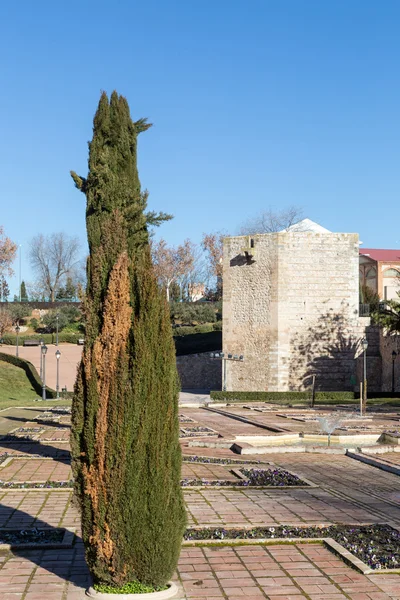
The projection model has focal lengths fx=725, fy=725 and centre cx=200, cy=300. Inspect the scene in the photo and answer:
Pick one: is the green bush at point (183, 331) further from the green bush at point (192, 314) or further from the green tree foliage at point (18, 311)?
the green tree foliage at point (18, 311)

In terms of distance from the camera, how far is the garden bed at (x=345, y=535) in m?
6.31

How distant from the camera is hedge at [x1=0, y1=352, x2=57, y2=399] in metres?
31.7

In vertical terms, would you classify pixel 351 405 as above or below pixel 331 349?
below

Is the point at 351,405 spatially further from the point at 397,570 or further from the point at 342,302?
→ the point at 397,570

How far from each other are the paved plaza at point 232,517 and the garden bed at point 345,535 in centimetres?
17

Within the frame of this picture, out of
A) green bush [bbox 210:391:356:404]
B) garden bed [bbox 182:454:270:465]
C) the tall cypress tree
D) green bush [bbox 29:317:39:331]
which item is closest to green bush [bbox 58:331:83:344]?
green bush [bbox 29:317:39:331]

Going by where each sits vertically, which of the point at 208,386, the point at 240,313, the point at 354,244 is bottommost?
the point at 208,386

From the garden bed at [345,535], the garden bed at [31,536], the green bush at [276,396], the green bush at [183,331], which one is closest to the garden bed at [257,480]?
the garden bed at [345,535]

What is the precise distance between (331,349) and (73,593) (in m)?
28.8

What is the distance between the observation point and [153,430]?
506cm

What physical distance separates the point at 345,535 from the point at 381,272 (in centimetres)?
5237

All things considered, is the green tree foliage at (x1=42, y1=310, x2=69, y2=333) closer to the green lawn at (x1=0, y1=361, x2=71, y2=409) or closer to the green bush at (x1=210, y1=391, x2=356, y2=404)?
the green lawn at (x1=0, y1=361, x2=71, y2=409)

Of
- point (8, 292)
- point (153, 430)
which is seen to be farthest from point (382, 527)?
point (8, 292)

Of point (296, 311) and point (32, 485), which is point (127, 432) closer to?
point (32, 485)
